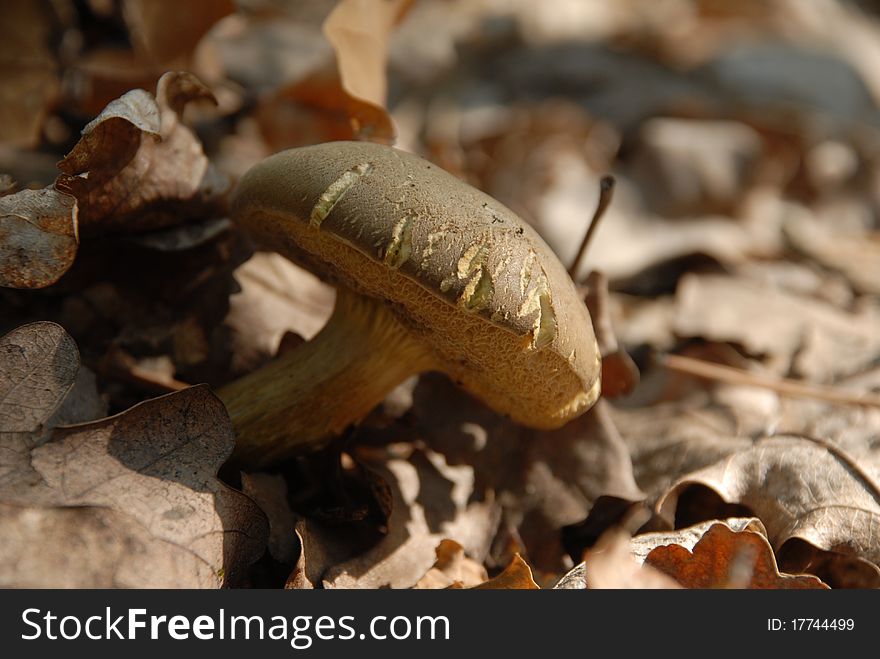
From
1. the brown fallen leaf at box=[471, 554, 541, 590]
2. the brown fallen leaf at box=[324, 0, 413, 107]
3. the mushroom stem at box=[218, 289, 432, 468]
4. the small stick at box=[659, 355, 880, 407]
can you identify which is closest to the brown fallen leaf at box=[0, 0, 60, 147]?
the brown fallen leaf at box=[324, 0, 413, 107]

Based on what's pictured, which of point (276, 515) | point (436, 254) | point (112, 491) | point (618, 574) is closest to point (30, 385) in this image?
point (112, 491)

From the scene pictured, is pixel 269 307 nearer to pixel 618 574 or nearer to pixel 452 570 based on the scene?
pixel 452 570

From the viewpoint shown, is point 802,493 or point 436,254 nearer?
point 436,254

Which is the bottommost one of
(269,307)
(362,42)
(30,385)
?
(269,307)

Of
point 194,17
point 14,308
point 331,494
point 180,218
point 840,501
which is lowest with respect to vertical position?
point 331,494
